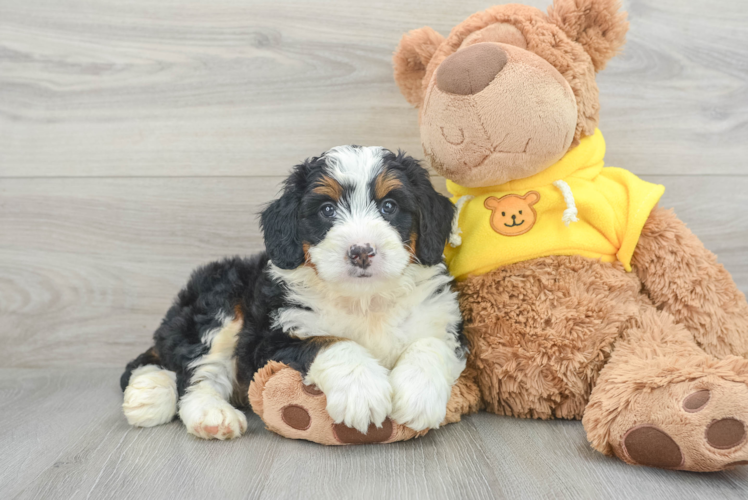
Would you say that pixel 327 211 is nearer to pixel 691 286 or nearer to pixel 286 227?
pixel 286 227

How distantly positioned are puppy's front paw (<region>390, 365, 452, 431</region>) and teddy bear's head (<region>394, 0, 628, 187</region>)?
0.58 m

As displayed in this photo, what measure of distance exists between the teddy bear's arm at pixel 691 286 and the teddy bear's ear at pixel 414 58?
83 cm

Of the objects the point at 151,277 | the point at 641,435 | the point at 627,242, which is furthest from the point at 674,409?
the point at 151,277

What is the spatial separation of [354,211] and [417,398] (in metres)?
0.49

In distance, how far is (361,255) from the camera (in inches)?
51.1

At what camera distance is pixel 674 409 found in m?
1.17

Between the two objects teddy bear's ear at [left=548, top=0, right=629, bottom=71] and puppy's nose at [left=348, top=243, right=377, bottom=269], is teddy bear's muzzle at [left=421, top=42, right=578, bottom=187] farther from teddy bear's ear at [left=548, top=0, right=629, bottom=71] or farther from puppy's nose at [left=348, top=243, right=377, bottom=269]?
puppy's nose at [left=348, top=243, right=377, bottom=269]

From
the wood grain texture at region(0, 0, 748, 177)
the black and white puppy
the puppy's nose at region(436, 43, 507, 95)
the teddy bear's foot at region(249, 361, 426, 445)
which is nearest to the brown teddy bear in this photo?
the puppy's nose at region(436, 43, 507, 95)

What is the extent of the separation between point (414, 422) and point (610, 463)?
0.46 metres

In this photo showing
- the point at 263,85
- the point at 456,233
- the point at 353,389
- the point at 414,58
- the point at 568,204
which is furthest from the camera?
the point at 263,85

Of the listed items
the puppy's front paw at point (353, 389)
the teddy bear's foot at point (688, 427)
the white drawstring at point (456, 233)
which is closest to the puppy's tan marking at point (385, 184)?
the white drawstring at point (456, 233)

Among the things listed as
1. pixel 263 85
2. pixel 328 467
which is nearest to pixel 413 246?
pixel 328 467

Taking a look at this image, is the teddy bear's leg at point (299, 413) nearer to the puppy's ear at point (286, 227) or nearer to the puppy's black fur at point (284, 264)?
the puppy's black fur at point (284, 264)

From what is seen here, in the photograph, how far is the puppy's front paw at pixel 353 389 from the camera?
129cm
